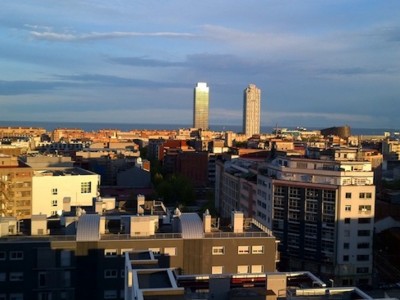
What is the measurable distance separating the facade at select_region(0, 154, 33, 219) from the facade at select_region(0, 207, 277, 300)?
16847 mm

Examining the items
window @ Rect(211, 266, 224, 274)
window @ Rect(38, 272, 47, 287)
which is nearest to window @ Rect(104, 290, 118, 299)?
window @ Rect(38, 272, 47, 287)

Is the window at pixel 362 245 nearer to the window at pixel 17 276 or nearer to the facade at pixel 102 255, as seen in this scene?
the facade at pixel 102 255

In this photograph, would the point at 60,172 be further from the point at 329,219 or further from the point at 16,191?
the point at 329,219

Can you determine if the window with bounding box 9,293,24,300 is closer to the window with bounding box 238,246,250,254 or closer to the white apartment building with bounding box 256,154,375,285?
the window with bounding box 238,246,250,254

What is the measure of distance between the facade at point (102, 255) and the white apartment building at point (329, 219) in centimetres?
1344

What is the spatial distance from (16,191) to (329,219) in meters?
18.1

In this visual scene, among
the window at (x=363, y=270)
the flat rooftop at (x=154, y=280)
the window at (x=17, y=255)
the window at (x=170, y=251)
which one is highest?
the flat rooftop at (x=154, y=280)

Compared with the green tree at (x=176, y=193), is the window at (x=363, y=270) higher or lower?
lower

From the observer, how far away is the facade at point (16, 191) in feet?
105

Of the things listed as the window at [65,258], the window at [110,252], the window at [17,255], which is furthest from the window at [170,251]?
the window at [17,255]

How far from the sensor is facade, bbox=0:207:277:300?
50.2ft

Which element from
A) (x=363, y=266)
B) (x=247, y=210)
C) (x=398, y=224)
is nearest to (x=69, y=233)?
(x=363, y=266)

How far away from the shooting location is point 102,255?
50.6 feet

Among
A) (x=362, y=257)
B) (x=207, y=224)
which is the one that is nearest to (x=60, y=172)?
(x=362, y=257)
